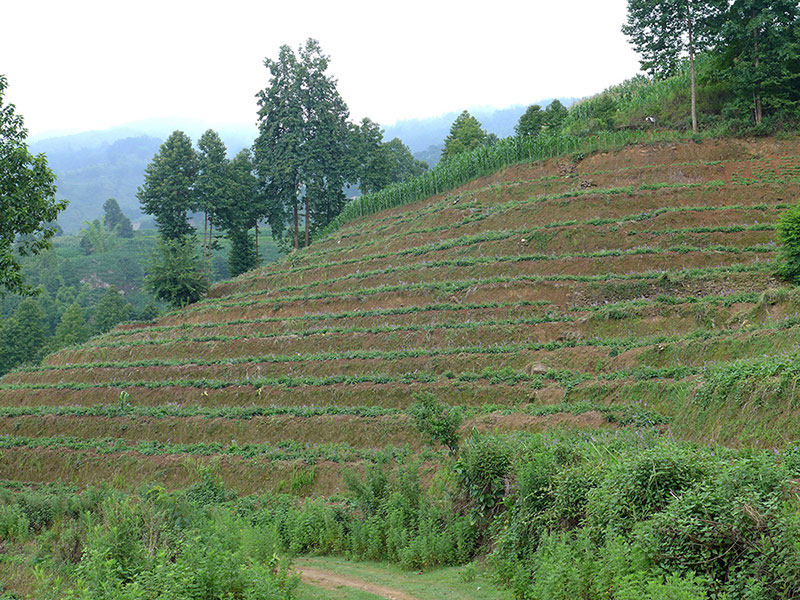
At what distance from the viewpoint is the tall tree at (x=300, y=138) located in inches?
1992

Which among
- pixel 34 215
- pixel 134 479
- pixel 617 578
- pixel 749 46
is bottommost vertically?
pixel 134 479

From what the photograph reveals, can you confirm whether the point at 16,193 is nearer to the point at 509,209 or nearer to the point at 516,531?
the point at 516,531

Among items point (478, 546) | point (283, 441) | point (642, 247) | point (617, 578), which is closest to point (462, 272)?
point (642, 247)

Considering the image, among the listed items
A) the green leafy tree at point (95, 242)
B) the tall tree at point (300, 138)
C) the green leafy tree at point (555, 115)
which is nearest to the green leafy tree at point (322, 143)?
the tall tree at point (300, 138)

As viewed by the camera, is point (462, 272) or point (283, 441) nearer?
point (283, 441)

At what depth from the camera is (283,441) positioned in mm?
20062

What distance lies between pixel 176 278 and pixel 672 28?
3308cm

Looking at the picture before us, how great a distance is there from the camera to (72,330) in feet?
196

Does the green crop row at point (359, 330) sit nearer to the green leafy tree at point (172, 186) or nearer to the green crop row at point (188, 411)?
the green crop row at point (188, 411)

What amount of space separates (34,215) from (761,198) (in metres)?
29.3

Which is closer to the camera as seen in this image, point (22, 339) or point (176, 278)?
point (176, 278)

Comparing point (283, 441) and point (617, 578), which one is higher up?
point (617, 578)

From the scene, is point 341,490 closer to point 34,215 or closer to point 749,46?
point 34,215

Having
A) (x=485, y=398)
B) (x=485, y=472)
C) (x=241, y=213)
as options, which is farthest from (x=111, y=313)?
(x=485, y=472)
